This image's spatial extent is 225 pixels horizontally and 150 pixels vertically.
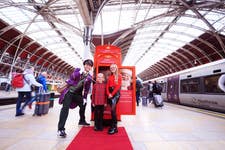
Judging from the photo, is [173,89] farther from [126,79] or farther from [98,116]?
[98,116]

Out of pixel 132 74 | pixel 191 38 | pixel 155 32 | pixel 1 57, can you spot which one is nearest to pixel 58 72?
pixel 1 57

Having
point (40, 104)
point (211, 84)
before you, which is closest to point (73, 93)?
point (40, 104)

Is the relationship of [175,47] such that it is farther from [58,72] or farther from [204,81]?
[58,72]

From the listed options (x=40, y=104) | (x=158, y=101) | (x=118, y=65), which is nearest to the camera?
(x=118, y=65)

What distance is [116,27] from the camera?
76.9 ft

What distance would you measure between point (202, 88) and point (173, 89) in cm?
499

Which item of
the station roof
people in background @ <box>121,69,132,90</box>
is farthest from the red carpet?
the station roof

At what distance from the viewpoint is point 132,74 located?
19.0 feet

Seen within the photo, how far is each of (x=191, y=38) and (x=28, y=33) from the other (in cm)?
2469

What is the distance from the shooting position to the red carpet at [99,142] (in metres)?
3.11

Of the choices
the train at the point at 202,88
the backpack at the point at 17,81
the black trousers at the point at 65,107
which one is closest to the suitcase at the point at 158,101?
the train at the point at 202,88

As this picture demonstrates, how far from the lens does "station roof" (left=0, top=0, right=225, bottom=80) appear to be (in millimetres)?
18781

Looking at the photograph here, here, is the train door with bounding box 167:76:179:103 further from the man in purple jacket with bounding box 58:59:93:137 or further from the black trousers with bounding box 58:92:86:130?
the black trousers with bounding box 58:92:86:130

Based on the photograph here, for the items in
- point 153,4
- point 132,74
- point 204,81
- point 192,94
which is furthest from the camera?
point 153,4
